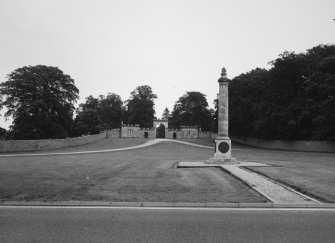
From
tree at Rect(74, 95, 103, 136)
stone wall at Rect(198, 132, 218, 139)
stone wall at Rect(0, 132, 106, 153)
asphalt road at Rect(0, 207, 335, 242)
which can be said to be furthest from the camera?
stone wall at Rect(198, 132, 218, 139)

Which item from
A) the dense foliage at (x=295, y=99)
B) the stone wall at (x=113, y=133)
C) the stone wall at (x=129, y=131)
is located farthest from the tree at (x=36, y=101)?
the dense foliage at (x=295, y=99)

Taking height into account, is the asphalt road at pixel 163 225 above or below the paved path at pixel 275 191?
below

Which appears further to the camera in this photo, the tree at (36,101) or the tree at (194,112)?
the tree at (194,112)

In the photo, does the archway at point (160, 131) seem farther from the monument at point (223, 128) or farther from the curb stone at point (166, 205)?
the curb stone at point (166, 205)

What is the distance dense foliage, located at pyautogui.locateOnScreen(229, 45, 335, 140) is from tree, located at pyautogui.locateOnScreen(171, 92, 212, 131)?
4789cm

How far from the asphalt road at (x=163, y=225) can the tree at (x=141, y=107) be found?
9199 centimetres

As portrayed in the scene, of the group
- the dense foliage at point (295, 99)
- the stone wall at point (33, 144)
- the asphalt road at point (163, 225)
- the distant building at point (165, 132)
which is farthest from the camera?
the distant building at point (165, 132)

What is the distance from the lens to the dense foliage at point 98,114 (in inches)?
3359

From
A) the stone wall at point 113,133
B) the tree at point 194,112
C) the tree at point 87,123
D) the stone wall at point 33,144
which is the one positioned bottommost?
the stone wall at point 33,144

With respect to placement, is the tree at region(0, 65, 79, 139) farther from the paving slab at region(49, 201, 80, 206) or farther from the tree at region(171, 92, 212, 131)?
the tree at region(171, 92, 212, 131)

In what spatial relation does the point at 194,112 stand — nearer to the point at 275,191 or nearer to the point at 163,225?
the point at 275,191

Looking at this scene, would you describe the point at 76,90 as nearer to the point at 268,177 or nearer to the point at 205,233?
the point at 268,177

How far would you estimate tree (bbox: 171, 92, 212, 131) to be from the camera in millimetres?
108188

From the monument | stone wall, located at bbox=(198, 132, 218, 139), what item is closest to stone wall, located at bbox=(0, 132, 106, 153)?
the monument
